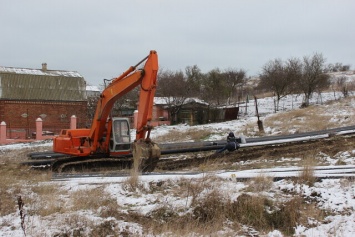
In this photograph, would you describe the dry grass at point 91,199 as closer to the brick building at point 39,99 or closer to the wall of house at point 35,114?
the wall of house at point 35,114

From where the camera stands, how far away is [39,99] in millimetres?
39219

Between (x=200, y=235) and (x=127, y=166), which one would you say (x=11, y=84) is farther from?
(x=200, y=235)

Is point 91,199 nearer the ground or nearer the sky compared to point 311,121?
nearer the ground

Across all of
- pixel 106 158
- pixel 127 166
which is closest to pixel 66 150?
pixel 106 158

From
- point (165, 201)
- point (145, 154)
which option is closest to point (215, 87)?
point (145, 154)

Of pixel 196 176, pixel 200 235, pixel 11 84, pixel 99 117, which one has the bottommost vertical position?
pixel 200 235

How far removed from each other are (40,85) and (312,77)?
30.3 meters

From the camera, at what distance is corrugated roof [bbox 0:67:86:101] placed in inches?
1518

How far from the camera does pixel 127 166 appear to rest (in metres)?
13.6

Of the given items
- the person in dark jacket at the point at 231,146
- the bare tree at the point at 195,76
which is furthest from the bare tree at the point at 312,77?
the person in dark jacket at the point at 231,146

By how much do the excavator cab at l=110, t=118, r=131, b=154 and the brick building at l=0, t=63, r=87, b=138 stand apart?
24.3 meters

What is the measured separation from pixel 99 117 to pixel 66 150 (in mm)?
1833

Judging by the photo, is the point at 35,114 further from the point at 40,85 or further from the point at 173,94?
the point at 173,94

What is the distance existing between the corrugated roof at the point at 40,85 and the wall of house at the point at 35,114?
62 centimetres
